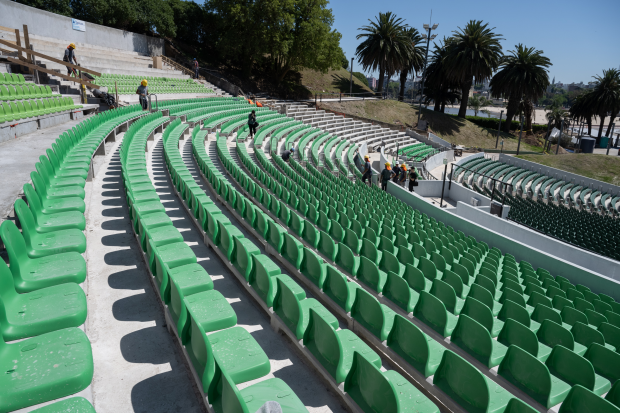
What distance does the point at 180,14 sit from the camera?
119 feet

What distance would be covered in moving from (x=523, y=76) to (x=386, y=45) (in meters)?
13.6

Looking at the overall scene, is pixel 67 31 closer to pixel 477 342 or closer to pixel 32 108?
pixel 32 108

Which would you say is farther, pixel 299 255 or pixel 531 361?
pixel 299 255

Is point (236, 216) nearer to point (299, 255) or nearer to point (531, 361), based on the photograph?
point (299, 255)

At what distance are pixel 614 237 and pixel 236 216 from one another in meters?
12.6

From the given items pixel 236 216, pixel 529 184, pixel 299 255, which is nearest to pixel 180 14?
pixel 529 184

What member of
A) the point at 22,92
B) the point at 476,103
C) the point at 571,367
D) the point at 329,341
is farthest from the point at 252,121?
the point at 476,103

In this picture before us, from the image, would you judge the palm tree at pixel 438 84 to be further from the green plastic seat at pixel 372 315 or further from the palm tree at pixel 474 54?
the green plastic seat at pixel 372 315

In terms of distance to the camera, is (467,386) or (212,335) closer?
(467,386)

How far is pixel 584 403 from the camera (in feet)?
9.22

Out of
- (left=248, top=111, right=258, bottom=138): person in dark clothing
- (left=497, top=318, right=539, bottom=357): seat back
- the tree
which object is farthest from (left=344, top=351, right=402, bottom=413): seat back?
the tree

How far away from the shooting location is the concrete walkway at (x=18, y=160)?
173 inches

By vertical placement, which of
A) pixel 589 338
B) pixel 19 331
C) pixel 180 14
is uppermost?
pixel 180 14

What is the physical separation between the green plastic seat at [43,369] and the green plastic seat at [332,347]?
170 cm
